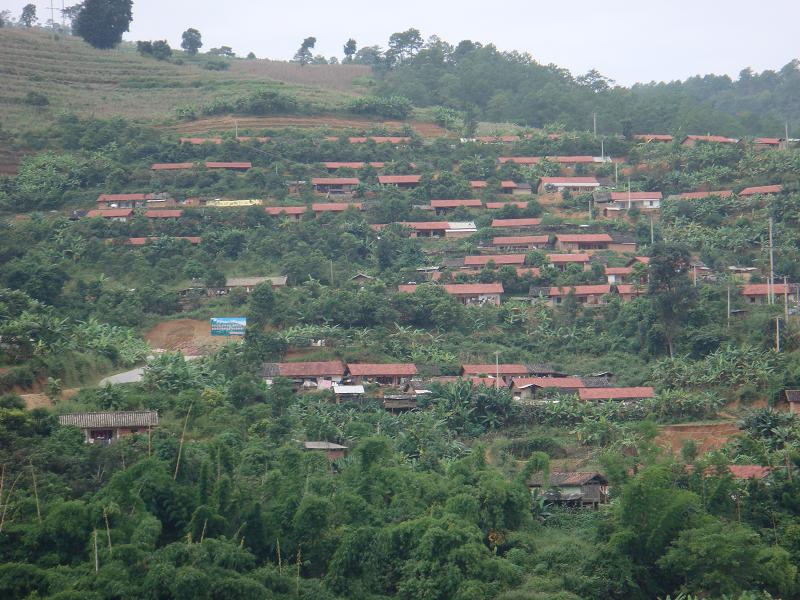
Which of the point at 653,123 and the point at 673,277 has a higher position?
the point at 653,123

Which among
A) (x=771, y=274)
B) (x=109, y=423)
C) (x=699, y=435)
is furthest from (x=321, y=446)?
(x=771, y=274)

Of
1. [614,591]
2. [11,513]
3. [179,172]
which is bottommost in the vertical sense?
[614,591]

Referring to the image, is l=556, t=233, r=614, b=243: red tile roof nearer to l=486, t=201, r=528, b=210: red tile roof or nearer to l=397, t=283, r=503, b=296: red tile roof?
l=486, t=201, r=528, b=210: red tile roof

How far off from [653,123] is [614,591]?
37.3 meters

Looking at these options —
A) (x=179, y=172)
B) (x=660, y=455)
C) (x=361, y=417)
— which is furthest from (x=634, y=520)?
(x=179, y=172)

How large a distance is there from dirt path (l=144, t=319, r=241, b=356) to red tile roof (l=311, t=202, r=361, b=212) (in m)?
9.12

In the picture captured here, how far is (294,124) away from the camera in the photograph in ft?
172

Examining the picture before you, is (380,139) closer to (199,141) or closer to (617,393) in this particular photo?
(199,141)

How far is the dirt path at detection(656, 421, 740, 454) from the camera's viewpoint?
28.0 m

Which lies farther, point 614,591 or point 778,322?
point 778,322

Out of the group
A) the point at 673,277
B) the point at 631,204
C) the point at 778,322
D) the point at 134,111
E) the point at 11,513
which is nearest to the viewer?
the point at 11,513

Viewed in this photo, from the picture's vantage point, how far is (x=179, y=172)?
45438mm

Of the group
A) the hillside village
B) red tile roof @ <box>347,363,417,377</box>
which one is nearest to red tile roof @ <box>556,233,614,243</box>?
the hillside village

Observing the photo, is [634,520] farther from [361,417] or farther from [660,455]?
[361,417]
